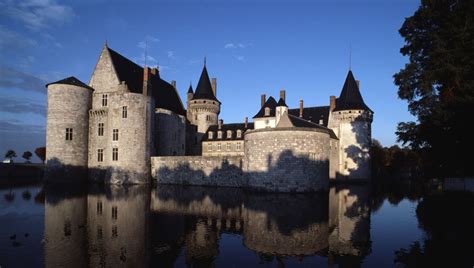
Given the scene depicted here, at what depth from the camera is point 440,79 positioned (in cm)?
1952

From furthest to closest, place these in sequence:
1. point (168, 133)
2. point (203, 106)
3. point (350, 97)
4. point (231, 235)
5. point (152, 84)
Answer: point (203, 106)
point (350, 97)
point (152, 84)
point (168, 133)
point (231, 235)

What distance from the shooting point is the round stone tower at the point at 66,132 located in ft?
107

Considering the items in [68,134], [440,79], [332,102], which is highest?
[332,102]

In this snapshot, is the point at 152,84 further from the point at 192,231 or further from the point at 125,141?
the point at 192,231

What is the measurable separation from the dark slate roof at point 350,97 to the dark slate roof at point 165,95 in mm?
21912

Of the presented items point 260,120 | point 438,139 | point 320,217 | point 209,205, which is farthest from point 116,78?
point 438,139

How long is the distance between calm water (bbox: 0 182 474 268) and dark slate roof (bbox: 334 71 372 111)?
25484 millimetres

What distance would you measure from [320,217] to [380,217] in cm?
359

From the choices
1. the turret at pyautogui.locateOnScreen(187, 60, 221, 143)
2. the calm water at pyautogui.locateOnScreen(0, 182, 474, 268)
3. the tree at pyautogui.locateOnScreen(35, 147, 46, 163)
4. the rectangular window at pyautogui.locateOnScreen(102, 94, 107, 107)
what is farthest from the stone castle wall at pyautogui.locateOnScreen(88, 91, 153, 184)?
the tree at pyautogui.locateOnScreen(35, 147, 46, 163)

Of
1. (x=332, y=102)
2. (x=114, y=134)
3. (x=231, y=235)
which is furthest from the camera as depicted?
(x=332, y=102)

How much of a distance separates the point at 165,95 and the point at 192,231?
34.1 metres

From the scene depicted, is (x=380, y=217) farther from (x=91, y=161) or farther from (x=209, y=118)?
(x=209, y=118)

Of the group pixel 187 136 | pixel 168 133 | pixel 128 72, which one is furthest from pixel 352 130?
pixel 128 72

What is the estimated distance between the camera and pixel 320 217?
15.5 meters
